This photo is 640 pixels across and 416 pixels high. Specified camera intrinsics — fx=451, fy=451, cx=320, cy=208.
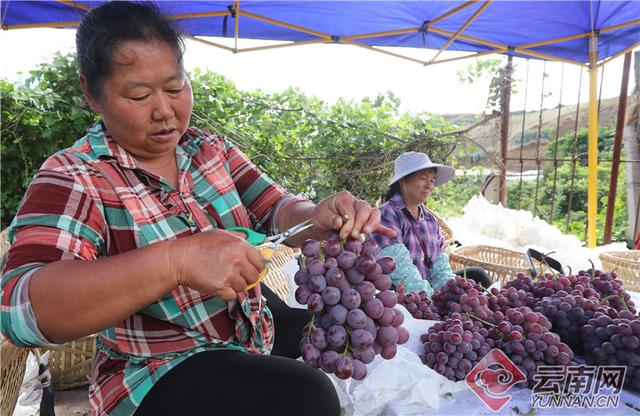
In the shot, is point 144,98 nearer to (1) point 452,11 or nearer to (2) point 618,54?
(1) point 452,11

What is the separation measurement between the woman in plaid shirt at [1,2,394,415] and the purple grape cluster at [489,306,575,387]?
0.61 meters

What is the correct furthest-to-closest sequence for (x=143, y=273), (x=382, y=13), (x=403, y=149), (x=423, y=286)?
(x=403, y=149) < (x=382, y=13) < (x=423, y=286) < (x=143, y=273)

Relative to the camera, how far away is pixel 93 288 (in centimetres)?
82

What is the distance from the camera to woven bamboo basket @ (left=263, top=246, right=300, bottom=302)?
290cm

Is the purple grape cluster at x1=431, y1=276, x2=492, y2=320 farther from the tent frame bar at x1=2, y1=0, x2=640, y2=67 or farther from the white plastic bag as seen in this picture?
the tent frame bar at x1=2, y1=0, x2=640, y2=67

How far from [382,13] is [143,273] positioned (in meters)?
3.26

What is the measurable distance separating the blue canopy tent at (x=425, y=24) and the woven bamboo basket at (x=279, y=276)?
5.36 feet

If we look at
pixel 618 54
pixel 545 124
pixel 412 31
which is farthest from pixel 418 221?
pixel 545 124

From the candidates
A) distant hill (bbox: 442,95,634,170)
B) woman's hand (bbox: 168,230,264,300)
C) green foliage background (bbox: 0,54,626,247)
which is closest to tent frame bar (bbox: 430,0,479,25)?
green foliage background (bbox: 0,54,626,247)

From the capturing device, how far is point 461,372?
4.38ft

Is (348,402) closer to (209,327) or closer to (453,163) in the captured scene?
(209,327)

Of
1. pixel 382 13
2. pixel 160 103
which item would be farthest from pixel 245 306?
pixel 382 13

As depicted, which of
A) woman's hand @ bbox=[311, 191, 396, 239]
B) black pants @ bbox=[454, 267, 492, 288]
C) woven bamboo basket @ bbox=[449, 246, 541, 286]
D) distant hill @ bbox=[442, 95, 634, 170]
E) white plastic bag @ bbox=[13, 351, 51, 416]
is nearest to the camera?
woman's hand @ bbox=[311, 191, 396, 239]

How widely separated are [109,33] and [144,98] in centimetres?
17
